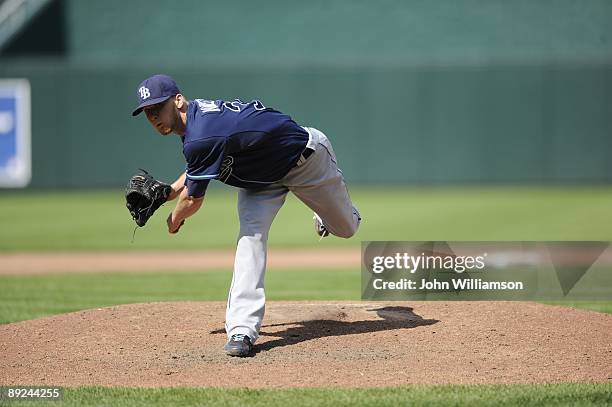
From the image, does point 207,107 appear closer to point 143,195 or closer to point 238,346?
point 143,195

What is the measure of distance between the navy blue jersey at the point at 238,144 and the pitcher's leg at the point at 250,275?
18 cm

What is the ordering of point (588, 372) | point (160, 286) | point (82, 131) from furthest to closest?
point (82, 131)
point (160, 286)
point (588, 372)

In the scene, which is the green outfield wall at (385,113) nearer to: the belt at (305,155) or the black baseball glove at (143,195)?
the belt at (305,155)

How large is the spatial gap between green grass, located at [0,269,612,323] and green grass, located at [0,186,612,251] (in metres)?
2.72

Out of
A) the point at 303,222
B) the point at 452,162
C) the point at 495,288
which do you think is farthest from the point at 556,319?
the point at 452,162

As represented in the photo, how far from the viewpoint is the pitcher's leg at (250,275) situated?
18.1ft

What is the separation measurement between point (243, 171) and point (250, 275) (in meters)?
0.62

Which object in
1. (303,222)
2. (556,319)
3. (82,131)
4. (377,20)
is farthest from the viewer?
(377,20)

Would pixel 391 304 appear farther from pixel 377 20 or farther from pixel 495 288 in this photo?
pixel 377 20

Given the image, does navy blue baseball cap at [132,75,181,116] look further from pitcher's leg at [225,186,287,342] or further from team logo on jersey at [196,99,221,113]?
pitcher's leg at [225,186,287,342]

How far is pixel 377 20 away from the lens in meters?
24.4

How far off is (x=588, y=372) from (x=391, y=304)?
2.07 m

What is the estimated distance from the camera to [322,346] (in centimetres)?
572

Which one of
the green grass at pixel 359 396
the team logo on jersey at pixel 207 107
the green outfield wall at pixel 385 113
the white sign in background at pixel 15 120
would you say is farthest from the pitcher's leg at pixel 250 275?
the white sign in background at pixel 15 120
